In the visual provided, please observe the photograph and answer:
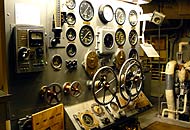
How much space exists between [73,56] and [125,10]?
1.08 m

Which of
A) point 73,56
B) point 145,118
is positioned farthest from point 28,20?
point 145,118

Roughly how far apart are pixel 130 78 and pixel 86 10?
3.00 ft

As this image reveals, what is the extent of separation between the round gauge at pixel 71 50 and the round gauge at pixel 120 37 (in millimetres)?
706

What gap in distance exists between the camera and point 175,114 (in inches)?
156

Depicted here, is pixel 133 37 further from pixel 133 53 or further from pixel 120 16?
pixel 120 16

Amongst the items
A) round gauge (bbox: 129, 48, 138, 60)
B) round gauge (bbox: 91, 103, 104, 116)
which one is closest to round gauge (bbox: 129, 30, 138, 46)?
round gauge (bbox: 129, 48, 138, 60)

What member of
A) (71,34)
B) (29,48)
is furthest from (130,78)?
(29,48)

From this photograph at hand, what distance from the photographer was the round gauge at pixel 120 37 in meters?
2.90

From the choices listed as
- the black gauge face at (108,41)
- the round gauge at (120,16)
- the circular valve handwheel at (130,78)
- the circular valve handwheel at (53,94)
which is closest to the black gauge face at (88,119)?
the circular valve handwheel at (53,94)

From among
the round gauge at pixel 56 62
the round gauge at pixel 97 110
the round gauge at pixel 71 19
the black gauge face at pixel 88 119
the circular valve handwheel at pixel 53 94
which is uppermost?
the round gauge at pixel 71 19

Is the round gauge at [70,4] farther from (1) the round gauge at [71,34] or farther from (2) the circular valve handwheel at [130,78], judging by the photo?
(2) the circular valve handwheel at [130,78]

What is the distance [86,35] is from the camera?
2.48 metres

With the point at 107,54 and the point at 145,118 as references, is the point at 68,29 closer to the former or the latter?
the point at 107,54

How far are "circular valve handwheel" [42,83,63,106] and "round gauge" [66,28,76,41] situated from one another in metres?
0.47
